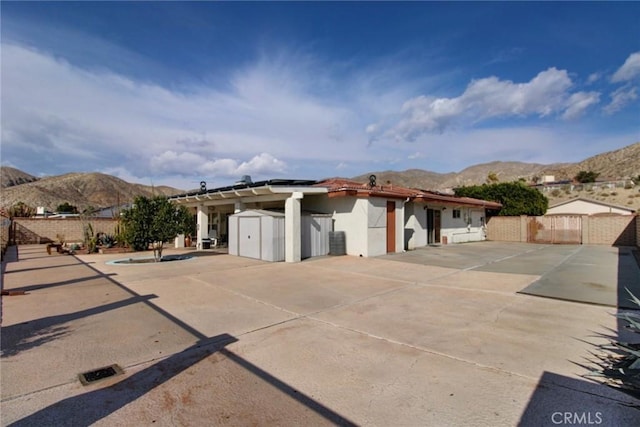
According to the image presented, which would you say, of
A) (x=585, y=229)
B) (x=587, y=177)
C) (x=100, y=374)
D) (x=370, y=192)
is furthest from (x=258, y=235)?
(x=587, y=177)

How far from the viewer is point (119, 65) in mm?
12352

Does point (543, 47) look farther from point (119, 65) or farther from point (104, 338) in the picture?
point (104, 338)

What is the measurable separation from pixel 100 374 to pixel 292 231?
917 cm

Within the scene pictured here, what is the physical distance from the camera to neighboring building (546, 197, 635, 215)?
2602 centimetres

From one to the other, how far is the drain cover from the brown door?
12.5m

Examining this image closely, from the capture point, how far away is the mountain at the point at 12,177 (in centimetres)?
7370

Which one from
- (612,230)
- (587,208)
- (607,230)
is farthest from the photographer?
(587,208)

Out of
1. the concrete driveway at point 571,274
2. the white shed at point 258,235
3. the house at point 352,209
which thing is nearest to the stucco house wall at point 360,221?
the house at point 352,209

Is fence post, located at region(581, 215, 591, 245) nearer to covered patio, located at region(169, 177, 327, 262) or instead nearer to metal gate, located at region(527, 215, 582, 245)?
metal gate, located at region(527, 215, 582, 245)

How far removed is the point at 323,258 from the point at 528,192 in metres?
21.3

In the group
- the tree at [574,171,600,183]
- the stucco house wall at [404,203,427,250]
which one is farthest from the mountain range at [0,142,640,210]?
the stucco house wall at [404,203,427,250]

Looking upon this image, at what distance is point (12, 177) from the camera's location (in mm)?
77562

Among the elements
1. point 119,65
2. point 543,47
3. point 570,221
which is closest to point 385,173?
point 570,221

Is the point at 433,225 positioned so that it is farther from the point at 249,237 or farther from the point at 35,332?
the point at 35,332
